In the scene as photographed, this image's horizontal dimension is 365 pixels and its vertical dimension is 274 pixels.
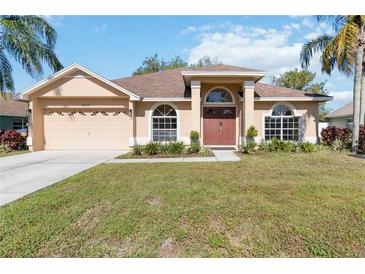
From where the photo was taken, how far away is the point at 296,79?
3497 centimetres

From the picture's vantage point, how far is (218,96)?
15.3 meters

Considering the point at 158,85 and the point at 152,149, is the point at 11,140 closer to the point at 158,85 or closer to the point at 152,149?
the point at 152,149

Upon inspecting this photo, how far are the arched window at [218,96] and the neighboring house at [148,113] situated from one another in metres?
0.06

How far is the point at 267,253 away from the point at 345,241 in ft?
4.23

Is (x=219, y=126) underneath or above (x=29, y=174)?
above

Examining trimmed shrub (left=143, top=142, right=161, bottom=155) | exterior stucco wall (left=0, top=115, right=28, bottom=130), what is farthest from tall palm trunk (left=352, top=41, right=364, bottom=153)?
exterior stucco wall (left=0, top=115, right=28, bottom=130)

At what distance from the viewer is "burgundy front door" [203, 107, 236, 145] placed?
50.1 ft

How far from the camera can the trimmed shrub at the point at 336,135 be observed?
14064 millimetres

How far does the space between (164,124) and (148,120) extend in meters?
1.05

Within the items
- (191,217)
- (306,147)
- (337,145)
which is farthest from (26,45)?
(337,145)

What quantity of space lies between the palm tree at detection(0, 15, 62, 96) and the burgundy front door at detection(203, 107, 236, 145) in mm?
10463

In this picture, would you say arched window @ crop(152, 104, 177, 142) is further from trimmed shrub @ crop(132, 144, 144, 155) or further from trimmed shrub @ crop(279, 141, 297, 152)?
trimmed shrub @ crop(279, 141, 297, 152)

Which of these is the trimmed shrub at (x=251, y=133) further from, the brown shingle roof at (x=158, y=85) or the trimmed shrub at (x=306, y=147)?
the brown shingle roof at (x=158, y=85)
